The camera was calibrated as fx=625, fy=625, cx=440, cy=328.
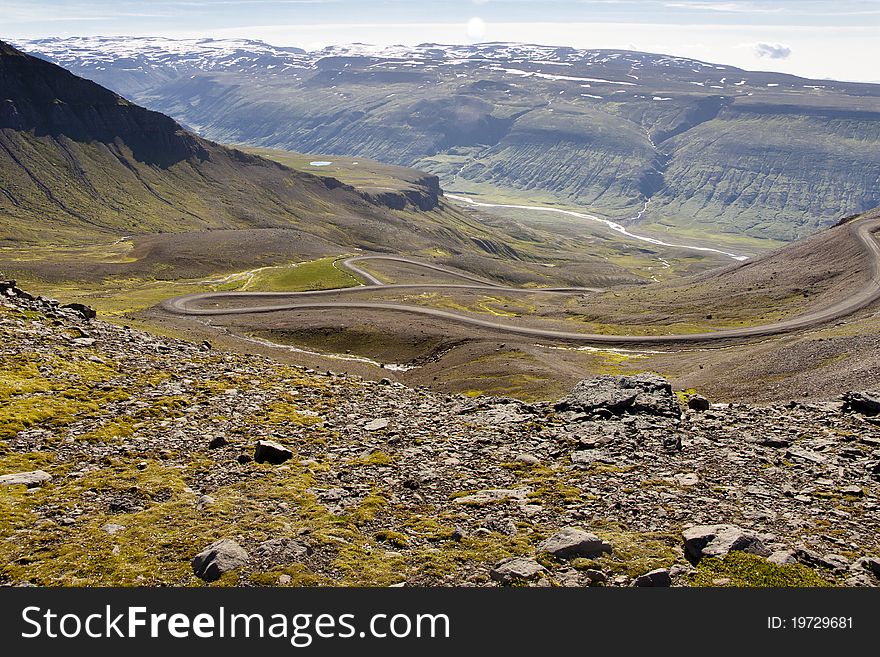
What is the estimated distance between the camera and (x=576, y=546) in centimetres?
2002

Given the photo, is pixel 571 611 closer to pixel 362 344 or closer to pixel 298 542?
pixel 298 542

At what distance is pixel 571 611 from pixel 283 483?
48.6 ft

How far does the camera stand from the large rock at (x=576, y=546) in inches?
784

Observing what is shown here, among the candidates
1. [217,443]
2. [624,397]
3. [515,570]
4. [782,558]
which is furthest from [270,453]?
[624,397]

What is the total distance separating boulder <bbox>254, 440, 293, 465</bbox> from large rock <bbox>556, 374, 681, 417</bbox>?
18735 millimetres

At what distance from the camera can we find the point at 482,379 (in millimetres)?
76500

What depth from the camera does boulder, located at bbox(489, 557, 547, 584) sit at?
725 inches

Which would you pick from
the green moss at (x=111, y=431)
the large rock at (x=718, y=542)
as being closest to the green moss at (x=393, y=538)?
the large rock at (x=718, y=542)

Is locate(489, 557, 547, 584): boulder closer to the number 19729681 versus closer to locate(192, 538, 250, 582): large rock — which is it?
the number 19729681

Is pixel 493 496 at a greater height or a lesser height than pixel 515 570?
lesser

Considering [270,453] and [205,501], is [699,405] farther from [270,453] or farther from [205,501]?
[205,501]

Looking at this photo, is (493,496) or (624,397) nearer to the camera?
(493,496)

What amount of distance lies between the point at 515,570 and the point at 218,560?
891 cm

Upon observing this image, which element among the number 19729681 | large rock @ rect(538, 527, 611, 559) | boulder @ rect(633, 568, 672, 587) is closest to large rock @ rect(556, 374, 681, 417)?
large rock @ rect(538, 527, 611, 559)
